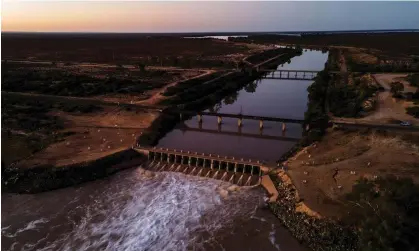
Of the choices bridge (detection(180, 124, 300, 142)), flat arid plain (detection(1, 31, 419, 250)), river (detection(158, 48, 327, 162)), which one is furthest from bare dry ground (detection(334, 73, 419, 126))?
river (detection(158, 48, 327, 162))

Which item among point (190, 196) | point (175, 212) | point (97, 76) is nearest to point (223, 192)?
point (190, 196)

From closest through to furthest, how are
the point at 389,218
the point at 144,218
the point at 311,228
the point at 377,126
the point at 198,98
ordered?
the point at 389,218 < the point at 311,228 < the point at 144,218 < the point at 377,126 < the point at 198,98

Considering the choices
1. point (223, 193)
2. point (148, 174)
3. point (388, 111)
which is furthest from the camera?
point (388, 111)

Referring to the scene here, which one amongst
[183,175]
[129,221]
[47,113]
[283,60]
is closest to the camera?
[129,221]

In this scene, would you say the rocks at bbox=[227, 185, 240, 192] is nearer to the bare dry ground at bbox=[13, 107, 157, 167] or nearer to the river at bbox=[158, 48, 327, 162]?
the river at bbox=[158, 48, 327, 162]

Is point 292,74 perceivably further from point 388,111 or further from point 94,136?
point 94,136

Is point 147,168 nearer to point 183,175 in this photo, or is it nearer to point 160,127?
point 183,175

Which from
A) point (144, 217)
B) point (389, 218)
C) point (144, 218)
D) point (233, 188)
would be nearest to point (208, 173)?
point (233, 188)
